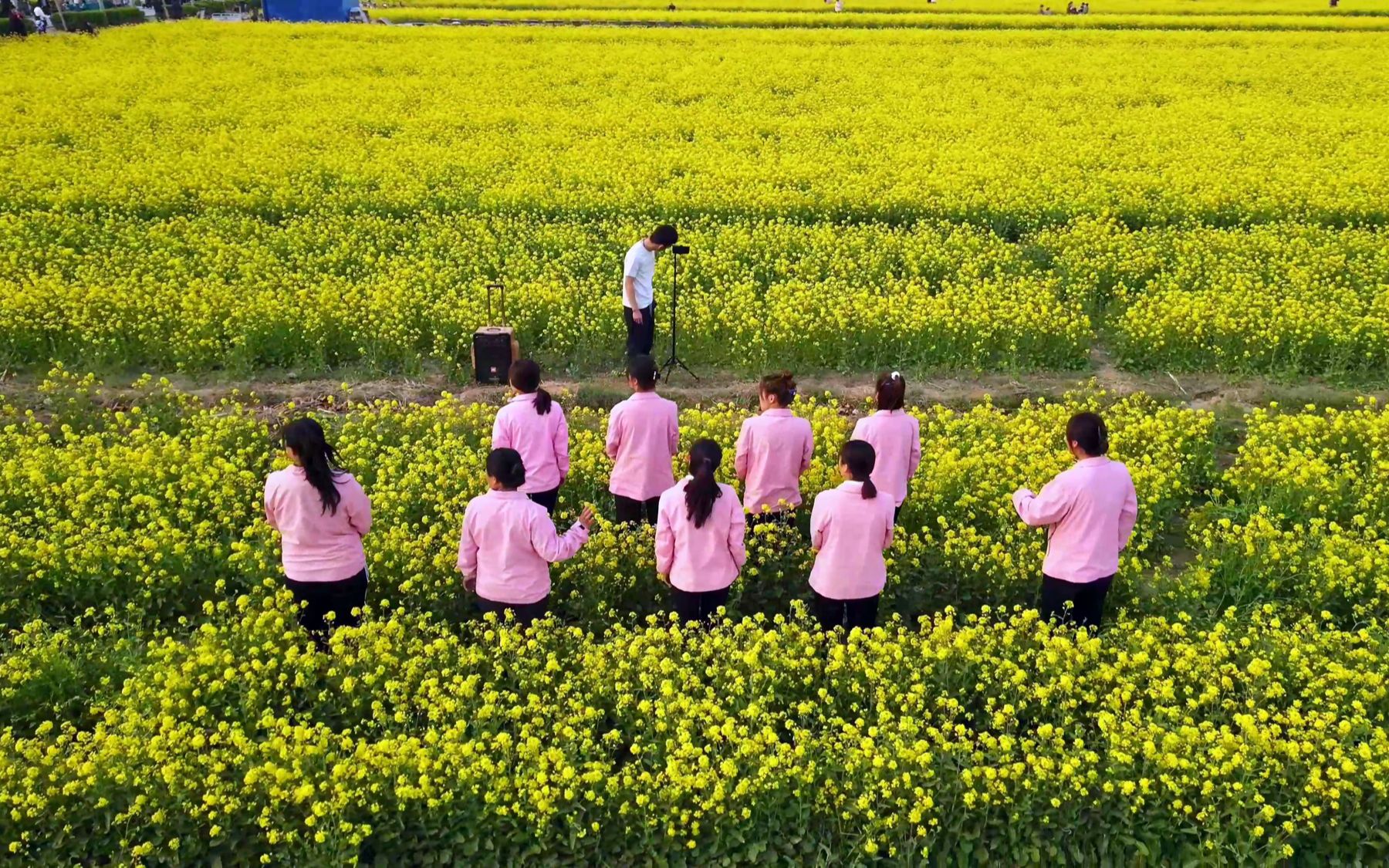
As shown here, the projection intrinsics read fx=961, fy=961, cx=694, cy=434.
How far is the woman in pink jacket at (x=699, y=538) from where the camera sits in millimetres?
4641

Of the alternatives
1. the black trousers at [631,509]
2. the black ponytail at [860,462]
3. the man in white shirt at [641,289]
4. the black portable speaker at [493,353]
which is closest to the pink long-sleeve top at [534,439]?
the black trousers at [631,509]

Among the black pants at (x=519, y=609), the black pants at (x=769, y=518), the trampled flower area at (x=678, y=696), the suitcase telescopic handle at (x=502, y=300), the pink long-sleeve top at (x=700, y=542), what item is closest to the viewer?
the trampled flower area at (x=678, y=696)

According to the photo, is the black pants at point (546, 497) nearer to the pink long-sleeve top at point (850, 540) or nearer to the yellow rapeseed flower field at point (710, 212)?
the pink long-sleeve top at point (850, 540)

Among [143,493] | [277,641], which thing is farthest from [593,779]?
[143,493]

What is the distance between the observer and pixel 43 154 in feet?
55.8

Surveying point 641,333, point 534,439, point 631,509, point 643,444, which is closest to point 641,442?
point 643,444

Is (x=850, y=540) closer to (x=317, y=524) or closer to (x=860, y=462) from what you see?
(x=860, y=462)

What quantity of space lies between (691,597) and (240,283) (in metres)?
8.39

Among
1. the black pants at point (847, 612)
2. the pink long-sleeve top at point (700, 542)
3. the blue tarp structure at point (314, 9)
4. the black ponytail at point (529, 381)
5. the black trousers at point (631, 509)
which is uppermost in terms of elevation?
the blue tarp structure at point (314, 9)

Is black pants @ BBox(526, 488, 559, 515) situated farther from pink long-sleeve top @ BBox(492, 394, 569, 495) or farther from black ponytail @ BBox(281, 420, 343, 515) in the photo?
black ponytail @ BBox(281, 420, 343, 515)

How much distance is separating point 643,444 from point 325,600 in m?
2.03

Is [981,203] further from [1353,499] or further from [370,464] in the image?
[370,464]

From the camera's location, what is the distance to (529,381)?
5852mm

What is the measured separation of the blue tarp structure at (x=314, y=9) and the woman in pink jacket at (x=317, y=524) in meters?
43.8
